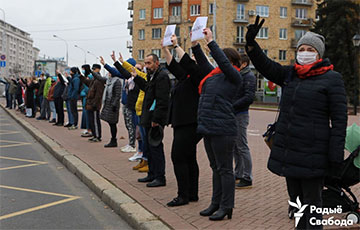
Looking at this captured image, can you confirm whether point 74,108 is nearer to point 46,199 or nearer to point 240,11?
point 46,199

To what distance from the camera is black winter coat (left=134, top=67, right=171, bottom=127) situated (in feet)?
21.1

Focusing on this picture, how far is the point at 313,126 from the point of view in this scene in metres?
3.70

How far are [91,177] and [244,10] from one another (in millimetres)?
56074

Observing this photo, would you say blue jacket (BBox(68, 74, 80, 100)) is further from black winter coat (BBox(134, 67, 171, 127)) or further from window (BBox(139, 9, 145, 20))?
window (BBox(139, 9, 145, 20))

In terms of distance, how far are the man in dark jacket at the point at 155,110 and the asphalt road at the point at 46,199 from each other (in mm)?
970

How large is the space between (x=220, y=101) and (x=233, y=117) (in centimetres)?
25

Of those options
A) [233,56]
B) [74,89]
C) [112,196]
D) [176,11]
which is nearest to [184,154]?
[112,196]

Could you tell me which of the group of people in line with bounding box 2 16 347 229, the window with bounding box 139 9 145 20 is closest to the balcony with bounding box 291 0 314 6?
the window with bounding box 139 9 145 20

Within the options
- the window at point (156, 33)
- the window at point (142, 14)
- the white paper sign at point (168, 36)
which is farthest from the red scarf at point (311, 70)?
the window at point (142, 14)

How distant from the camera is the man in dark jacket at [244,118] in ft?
21.1

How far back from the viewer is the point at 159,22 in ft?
209

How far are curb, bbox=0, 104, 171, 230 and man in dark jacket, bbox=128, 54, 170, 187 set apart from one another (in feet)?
2.18

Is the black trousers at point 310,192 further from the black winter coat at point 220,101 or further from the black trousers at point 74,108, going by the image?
the black trousers at point 74,108

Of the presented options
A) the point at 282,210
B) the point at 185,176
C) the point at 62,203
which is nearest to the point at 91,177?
the point at 62,203
